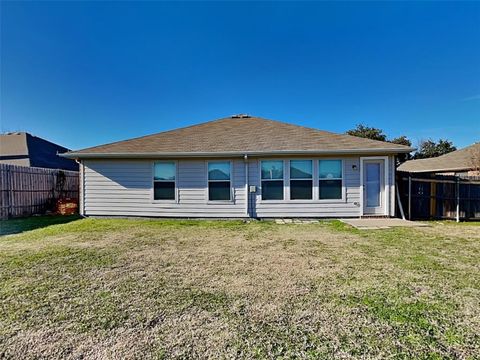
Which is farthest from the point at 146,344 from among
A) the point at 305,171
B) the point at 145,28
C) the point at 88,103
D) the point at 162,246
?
the point at 88,103

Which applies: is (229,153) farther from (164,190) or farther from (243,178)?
(164,190)

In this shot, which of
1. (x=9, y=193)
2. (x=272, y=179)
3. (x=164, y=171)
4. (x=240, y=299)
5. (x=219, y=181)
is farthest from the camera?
(x=9, y=193)

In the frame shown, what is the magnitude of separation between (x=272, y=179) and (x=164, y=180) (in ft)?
13.2

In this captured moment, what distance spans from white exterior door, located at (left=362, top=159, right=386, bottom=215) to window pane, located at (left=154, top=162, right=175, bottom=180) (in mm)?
6998

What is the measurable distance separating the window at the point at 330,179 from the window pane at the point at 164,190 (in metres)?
5.42

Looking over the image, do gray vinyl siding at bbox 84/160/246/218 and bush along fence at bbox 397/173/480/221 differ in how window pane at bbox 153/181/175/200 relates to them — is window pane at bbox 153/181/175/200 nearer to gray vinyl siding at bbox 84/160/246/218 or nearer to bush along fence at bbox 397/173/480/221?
gray vinyl siding at bbox 84/160/246/218

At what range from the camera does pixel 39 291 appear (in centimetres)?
322

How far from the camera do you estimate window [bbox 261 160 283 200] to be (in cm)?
916

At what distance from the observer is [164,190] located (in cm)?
953

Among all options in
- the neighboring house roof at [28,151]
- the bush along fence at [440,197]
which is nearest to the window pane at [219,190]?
the bush along fence at [440,197]

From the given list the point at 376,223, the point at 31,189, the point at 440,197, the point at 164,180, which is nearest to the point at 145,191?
the point at 164,180

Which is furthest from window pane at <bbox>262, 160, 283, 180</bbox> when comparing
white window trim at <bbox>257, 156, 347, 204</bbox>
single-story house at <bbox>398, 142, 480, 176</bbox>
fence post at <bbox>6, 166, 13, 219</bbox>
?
single-story house at <bbox>398, 142, 480, 176</bbox>

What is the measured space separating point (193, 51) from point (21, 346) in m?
13.0

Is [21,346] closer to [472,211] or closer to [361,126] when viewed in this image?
[472,211]
